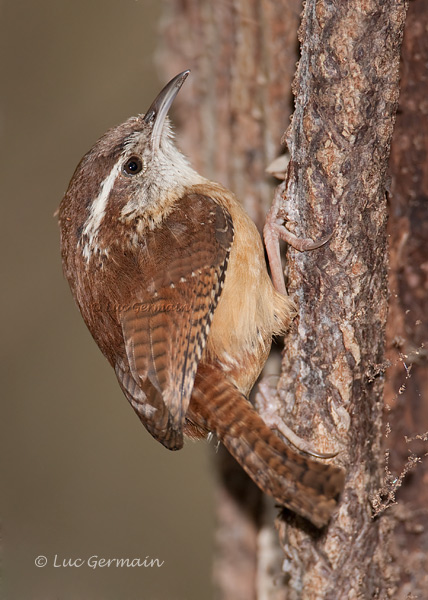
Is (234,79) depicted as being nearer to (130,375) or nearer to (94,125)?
→ (94,125)

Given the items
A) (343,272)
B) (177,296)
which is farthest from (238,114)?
(177,296)

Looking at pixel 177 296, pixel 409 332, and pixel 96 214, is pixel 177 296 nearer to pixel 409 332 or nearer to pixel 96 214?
pixel 96 214

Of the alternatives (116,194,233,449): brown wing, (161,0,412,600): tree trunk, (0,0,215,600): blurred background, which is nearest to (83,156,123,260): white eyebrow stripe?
(116,194,233,449): brown wing

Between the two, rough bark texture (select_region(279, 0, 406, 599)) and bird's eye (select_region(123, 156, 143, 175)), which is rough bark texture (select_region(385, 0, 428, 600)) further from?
bird's eye (select_region(123, 156, 143, 175))

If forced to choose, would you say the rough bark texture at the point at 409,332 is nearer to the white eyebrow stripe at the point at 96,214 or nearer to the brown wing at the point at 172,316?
the brown wing at the point at 172,316

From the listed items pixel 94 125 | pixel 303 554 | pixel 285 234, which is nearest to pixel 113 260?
pixel 285 234

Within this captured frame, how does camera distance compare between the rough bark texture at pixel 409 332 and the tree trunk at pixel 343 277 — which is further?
the rough bark texture at pixel 409 332

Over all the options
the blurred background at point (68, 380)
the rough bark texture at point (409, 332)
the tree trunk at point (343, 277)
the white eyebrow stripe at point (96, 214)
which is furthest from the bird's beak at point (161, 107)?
the blurred background at point (68, 380)
